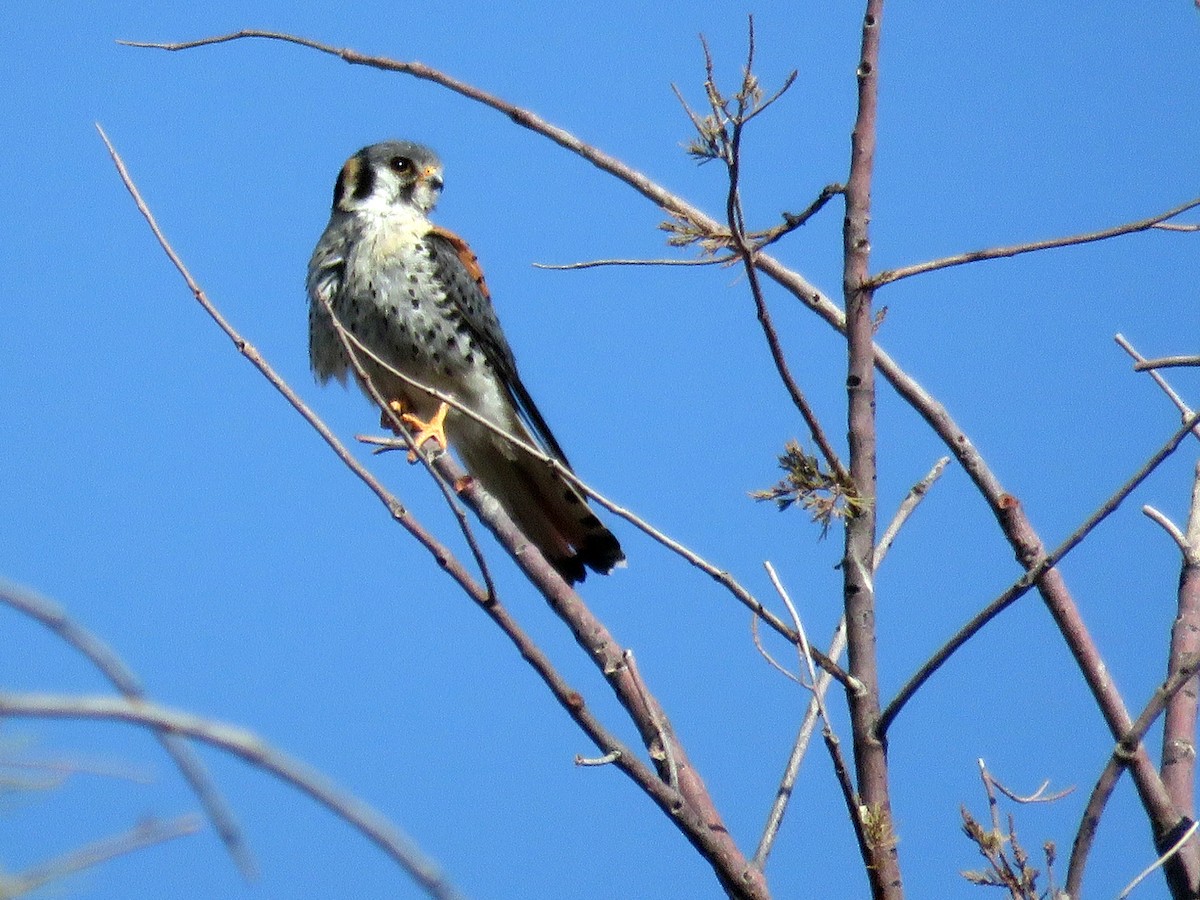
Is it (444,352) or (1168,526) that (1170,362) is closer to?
(1168,526)

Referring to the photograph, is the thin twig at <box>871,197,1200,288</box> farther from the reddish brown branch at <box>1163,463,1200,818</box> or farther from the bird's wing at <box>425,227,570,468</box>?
the bird's wing at <box>425,227,570,468</box>

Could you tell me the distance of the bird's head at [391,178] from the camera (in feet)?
16.5

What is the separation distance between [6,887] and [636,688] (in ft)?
5.21

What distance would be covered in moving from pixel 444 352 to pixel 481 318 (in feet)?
0.64

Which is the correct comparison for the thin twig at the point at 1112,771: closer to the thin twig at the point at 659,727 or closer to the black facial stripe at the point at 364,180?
the thin twig at the point at 659,727

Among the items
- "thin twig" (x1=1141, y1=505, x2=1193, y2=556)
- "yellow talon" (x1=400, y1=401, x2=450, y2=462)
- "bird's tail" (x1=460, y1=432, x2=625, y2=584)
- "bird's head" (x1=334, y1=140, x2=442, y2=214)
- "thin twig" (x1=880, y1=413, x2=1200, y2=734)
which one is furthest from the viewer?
"bird's head" (x1=334, y1=140, x2=442, y2=214)

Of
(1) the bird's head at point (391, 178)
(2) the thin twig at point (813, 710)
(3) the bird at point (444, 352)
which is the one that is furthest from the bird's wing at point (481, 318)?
(2) the thin twig at point (813, 710)

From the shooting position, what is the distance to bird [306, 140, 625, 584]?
4418 millimetres

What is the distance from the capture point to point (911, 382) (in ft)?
8.61

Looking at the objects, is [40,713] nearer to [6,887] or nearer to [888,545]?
[6,887]

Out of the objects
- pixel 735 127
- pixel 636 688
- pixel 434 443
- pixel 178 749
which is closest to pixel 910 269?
pixel 735 127

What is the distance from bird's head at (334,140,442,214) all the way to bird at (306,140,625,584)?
0.34 feet

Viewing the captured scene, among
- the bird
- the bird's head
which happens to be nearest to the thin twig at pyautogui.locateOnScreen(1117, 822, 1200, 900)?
the bird

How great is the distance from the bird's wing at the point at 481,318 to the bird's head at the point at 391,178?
0.27 meters
